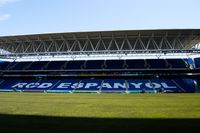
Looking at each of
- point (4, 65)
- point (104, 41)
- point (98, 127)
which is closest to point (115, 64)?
point (104, 41)

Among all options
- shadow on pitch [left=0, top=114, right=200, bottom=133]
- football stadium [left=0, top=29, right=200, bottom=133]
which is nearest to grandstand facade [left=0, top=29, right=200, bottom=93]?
football stadium [left=0, top=29, right=200, bottom=133]

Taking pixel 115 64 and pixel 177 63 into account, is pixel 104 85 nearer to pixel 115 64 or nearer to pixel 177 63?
pixel 115 64

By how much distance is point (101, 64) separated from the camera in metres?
75.8

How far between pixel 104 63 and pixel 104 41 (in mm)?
10239

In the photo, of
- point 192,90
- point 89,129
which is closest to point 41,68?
point 192,90

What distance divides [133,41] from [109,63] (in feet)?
37.7

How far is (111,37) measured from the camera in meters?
64.6

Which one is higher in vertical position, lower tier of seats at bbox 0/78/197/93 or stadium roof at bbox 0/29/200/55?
stadium roof at bbox 0/29/200/55

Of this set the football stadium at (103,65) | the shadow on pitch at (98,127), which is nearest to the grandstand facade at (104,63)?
the football stadium at (103,65)

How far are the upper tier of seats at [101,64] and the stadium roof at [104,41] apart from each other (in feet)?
15.6

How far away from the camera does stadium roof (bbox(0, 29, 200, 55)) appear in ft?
205

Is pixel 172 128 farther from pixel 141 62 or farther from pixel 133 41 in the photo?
pixel 141 62

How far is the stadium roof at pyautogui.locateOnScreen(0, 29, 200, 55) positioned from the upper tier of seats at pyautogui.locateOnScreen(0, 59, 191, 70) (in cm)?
476

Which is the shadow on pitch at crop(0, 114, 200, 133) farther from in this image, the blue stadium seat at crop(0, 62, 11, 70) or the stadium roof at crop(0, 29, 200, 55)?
the blue stadium seat at crop(0, 62, 11, 70)
